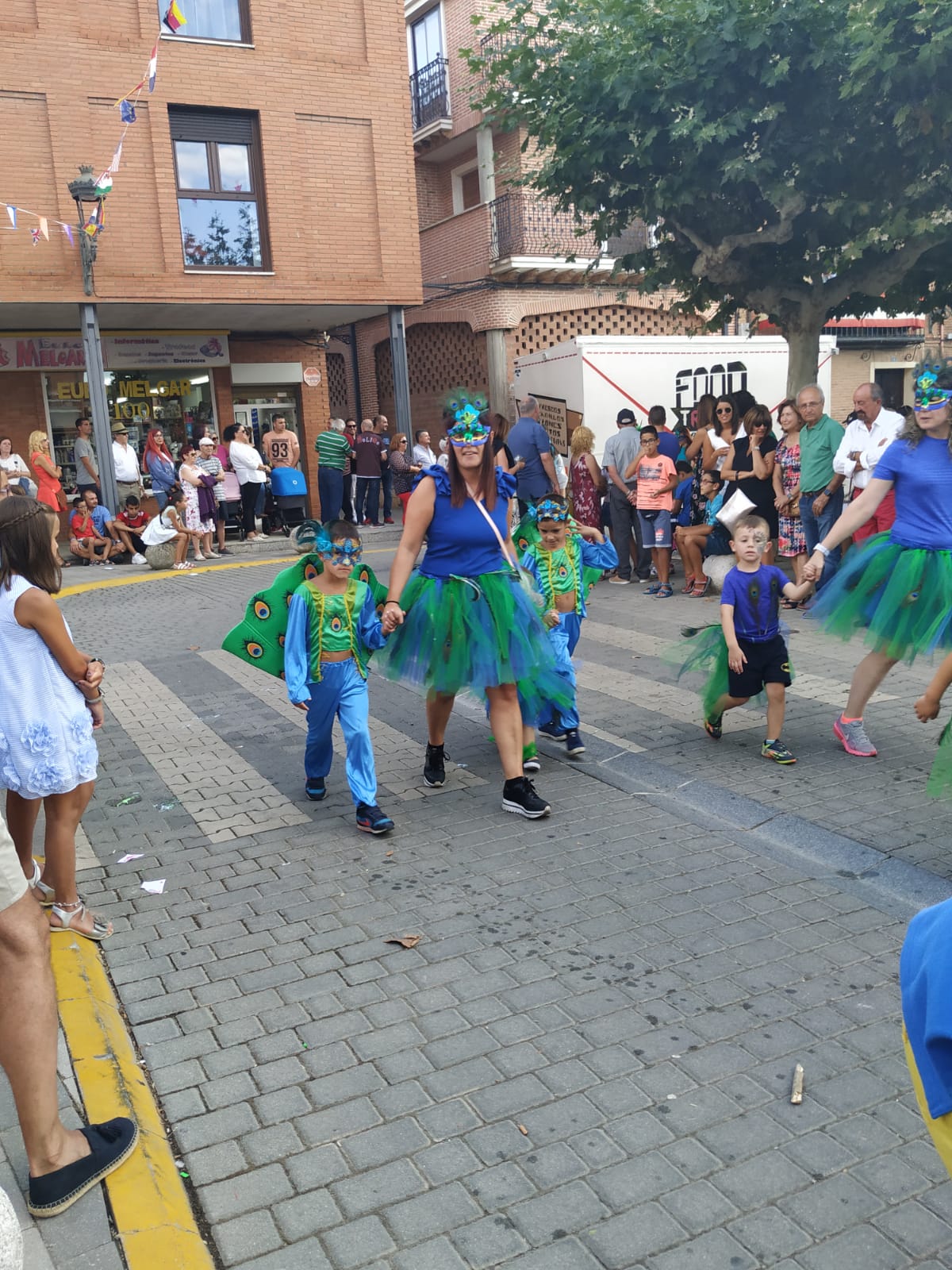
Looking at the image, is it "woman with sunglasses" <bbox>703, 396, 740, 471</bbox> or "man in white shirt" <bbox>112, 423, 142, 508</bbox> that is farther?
"man in white shirt" <bbox>112, 423, 142, 508</bbox>

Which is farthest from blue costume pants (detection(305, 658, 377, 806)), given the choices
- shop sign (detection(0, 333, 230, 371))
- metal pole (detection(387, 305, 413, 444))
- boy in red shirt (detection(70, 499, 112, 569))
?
shop sign (detection(0, 333, 230, 371))

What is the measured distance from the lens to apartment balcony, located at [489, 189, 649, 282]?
2342 centimetres

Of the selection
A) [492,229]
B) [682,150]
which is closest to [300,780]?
[682,150]

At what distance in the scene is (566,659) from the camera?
20.8 ft

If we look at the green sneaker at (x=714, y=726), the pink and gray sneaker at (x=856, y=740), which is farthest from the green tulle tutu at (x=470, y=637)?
the pink and gray sneaker at (x=856, y=740)

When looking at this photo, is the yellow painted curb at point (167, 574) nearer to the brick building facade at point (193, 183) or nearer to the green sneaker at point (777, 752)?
the brick building facade at point (193, 183)

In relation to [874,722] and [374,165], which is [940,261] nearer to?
[874,722]

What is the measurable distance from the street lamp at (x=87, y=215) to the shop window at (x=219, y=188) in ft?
5.06

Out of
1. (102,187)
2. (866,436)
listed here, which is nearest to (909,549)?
(866,436)

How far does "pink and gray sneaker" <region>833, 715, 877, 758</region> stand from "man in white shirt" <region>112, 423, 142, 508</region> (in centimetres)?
1385

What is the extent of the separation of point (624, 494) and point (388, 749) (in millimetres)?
6860

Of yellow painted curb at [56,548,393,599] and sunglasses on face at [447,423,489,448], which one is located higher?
sunglasses on face at [447,423,489,448]

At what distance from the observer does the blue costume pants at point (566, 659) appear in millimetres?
6273

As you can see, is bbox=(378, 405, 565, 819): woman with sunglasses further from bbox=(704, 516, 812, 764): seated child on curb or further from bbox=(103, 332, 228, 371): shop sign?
bbox=(103, 332, 228, 371): shop sign
